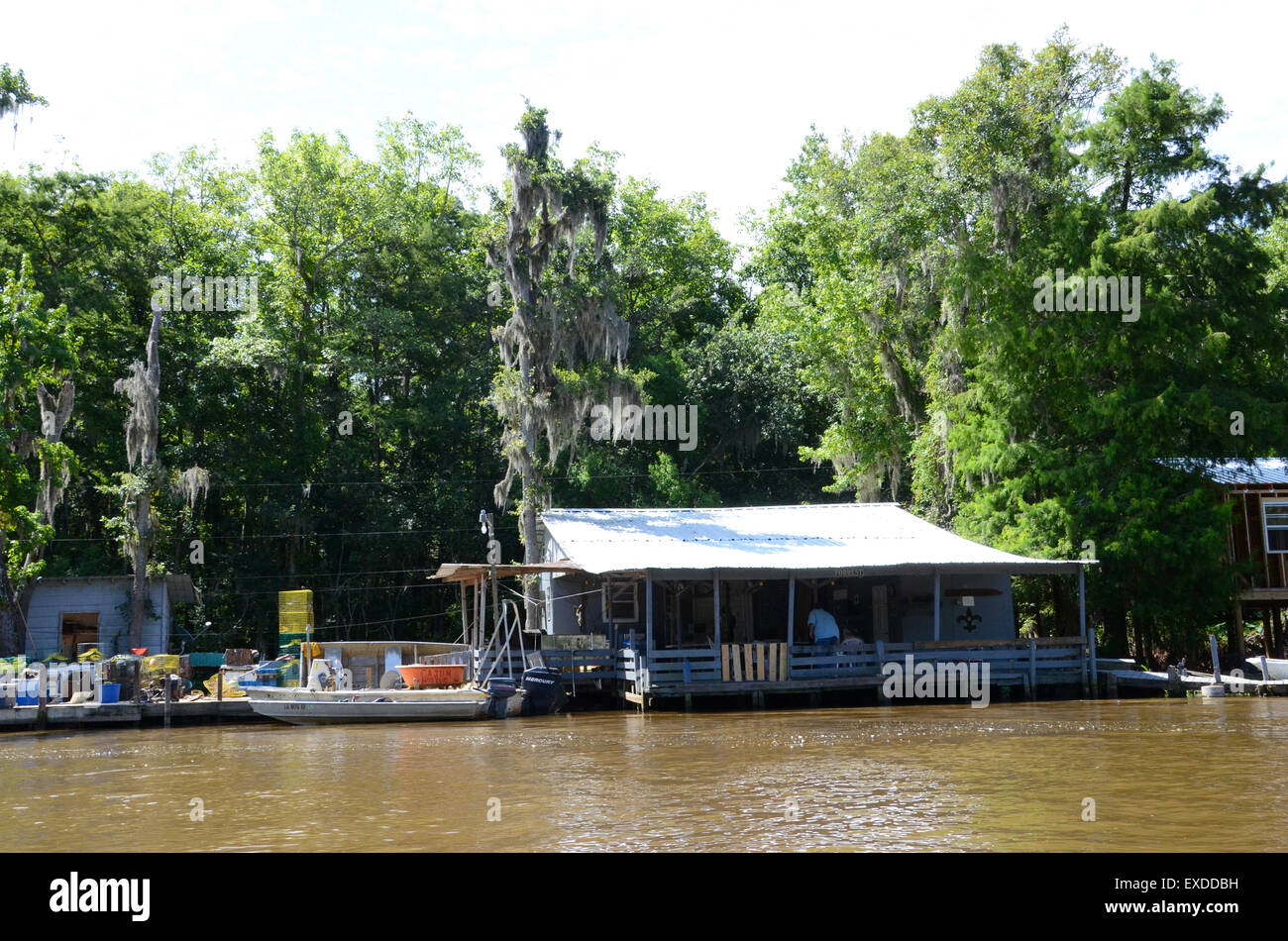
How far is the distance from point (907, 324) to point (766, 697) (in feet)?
52.4

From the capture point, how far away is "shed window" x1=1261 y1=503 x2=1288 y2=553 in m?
27.9

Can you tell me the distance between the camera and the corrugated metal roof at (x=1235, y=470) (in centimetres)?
2739

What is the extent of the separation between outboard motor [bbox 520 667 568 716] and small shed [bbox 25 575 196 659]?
11.6m

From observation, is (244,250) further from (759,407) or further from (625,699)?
(625,699)

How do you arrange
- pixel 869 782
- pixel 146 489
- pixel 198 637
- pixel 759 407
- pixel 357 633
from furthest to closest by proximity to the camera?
pixel 759 407
pixel 357 633
pixel 198 637
pixel 146 489
pixel 869 782

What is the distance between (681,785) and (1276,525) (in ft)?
71.3

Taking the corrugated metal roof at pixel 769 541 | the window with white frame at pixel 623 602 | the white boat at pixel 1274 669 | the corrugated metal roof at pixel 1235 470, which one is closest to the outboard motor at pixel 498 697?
the corrugated metal roof at pixel 769 541

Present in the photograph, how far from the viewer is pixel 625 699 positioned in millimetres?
23500

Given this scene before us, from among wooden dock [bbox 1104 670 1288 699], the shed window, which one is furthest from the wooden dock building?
the shed window

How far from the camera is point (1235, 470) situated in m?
27.9

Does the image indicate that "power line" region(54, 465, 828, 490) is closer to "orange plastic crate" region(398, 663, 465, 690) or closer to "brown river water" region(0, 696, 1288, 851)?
"orange plastic crate" region(398, 663, 465, 690)

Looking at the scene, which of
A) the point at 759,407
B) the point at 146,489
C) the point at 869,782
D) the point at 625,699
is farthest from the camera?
the point at 759,407
